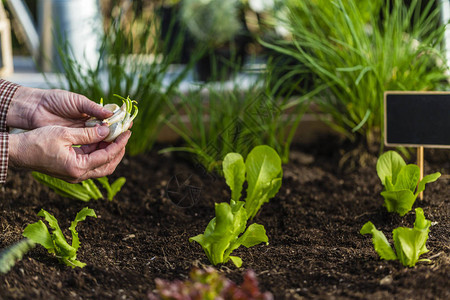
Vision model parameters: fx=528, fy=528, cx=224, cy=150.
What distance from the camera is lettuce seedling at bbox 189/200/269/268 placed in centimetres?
107

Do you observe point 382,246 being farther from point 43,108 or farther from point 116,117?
point 43,108

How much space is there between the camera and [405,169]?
1.38 meters

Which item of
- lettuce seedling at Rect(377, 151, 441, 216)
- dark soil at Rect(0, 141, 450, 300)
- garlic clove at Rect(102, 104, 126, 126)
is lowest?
dark soil at Rect(0, 141, 450, 300)

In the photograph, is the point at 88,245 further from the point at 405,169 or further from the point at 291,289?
the point at 405,169

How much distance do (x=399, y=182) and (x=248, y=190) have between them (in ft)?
1.30

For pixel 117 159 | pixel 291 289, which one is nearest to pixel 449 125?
pixel 291 289

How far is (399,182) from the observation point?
4.55 feet

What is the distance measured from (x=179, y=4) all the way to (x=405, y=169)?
2088mm

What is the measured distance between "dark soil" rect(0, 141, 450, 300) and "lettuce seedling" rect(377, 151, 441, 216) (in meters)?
0.05

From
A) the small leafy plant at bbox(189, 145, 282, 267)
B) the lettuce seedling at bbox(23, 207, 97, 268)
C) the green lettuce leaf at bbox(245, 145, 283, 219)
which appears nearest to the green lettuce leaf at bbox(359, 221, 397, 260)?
the small leafy plant at bbox(189, 145, 282, 267)

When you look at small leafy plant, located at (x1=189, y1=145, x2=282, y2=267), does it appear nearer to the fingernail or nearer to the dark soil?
the dark soil

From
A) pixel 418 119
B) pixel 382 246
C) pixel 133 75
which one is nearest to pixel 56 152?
A: pixel 382 246

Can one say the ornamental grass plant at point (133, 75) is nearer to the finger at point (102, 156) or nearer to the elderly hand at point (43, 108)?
the elderly hand at point (43, 108)

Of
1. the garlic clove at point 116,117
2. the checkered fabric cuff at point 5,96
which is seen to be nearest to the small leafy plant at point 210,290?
the garlic clove at point 116,117
